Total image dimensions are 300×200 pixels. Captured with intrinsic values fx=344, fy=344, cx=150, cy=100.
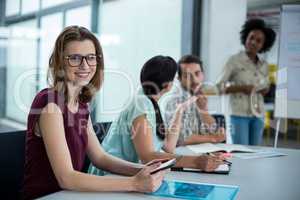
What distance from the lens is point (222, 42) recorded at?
4.10m

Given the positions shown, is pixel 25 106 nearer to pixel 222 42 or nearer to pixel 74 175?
pixel 74 175

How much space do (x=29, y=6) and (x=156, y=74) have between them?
153 cm

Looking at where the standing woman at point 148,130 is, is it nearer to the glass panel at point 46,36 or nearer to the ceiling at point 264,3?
the glass panel at point 46,36

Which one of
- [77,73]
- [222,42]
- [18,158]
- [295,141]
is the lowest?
[295,141]

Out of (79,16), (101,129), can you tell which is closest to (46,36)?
(79,16)

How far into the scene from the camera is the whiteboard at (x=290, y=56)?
3307mm

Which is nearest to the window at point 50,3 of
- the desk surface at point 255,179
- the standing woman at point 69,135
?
the standing woman at point 69,135

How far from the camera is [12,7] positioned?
2.54 m

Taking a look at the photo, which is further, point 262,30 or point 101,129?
point 262,30

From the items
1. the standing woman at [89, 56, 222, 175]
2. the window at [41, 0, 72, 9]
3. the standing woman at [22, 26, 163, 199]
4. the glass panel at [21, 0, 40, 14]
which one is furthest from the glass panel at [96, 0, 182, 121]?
the standing woman at [22, 26, 163, 199]

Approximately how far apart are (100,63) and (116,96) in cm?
210

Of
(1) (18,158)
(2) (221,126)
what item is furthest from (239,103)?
(1) (18,158)

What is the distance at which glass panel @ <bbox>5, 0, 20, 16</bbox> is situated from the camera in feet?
8.16

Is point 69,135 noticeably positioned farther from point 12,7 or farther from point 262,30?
point 262,30
